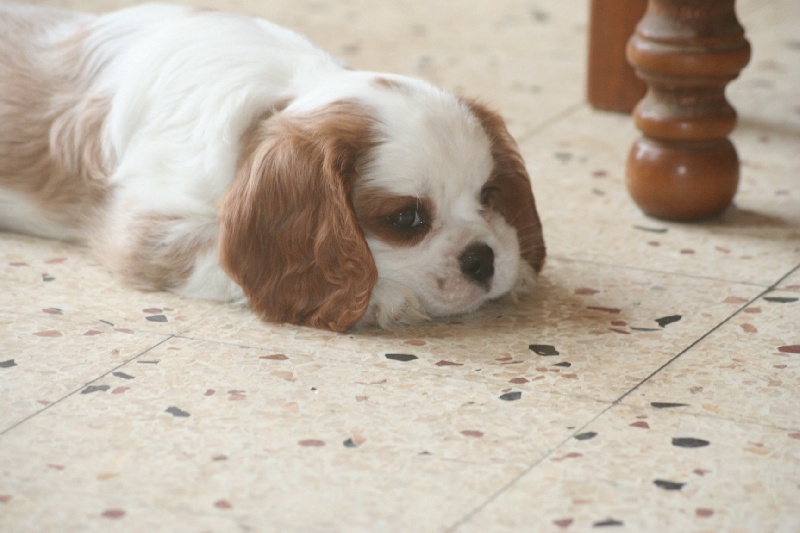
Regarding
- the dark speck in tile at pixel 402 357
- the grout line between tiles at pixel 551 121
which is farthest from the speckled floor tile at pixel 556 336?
the grout line between tiles at pixel 551 121

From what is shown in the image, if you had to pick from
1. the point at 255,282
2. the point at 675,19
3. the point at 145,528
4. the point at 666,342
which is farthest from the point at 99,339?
the point at 675,19

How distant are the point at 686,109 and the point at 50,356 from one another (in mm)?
1924

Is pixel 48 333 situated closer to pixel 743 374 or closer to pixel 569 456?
pixel 569 456

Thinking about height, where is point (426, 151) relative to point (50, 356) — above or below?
above

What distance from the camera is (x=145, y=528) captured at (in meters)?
1.93

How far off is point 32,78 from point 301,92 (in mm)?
873

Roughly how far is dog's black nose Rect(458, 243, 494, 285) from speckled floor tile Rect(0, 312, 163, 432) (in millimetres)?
742

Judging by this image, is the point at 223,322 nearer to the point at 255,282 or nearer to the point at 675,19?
the point at 255,282

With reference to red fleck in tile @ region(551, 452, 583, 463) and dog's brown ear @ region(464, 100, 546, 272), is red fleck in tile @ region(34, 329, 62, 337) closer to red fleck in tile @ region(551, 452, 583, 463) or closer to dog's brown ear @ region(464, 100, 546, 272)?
dog's brown ear @ region(464, 100, 546, 272)

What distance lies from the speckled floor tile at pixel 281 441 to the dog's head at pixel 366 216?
0.83ft

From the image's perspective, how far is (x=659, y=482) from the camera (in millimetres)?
2076

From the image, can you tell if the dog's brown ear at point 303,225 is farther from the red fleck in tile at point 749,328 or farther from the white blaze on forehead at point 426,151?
the red fleck in tile at point 749,328

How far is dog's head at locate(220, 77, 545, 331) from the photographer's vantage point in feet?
8.92

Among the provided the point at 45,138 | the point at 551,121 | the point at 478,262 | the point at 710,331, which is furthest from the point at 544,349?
the point at 551,121
